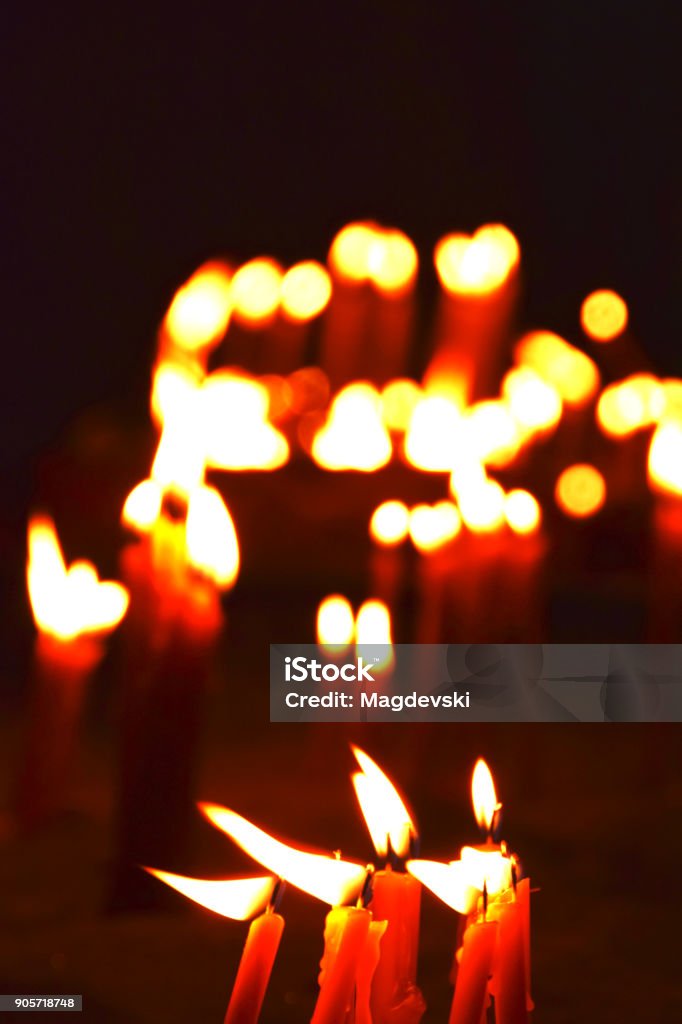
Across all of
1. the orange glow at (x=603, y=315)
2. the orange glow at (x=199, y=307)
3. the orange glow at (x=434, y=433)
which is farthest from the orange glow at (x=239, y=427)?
the orange glow at (x=603, y=315)

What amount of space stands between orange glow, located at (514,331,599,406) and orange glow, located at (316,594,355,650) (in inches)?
12.5

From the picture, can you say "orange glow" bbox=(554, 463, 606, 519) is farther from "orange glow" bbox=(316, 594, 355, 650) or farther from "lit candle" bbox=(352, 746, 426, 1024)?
"lit candle" bbox=(352, 746, 426, 1024)

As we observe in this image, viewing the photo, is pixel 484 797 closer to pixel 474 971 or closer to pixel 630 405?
pixel 474 971

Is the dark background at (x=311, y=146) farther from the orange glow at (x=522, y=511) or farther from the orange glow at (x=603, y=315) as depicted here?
the orange glow at (x=522, y=511)

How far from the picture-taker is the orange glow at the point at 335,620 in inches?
46.1

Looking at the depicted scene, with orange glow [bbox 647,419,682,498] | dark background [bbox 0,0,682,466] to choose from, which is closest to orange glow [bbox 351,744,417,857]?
dark background [bbox 0,0,682,466]

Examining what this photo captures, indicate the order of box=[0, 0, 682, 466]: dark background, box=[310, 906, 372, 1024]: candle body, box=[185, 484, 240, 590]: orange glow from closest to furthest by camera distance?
1. box=[310, 906, 372, 1024]: candle body
2. box=[185, 484, 240, 590]: orange glow
3. box=[0, 0, 682, 466]: dark background

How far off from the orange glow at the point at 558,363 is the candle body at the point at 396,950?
0.77 metres

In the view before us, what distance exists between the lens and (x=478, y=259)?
122 centimetres

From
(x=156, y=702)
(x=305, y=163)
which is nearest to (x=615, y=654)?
(x=156, y=702)

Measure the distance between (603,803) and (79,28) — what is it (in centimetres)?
79

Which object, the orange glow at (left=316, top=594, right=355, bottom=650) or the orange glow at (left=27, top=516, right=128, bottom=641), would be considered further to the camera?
the orange glow at (left=316, top=594, right=355, bottom=650)

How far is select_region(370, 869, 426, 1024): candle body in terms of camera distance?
20.4 inches

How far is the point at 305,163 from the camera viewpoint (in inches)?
39.6
